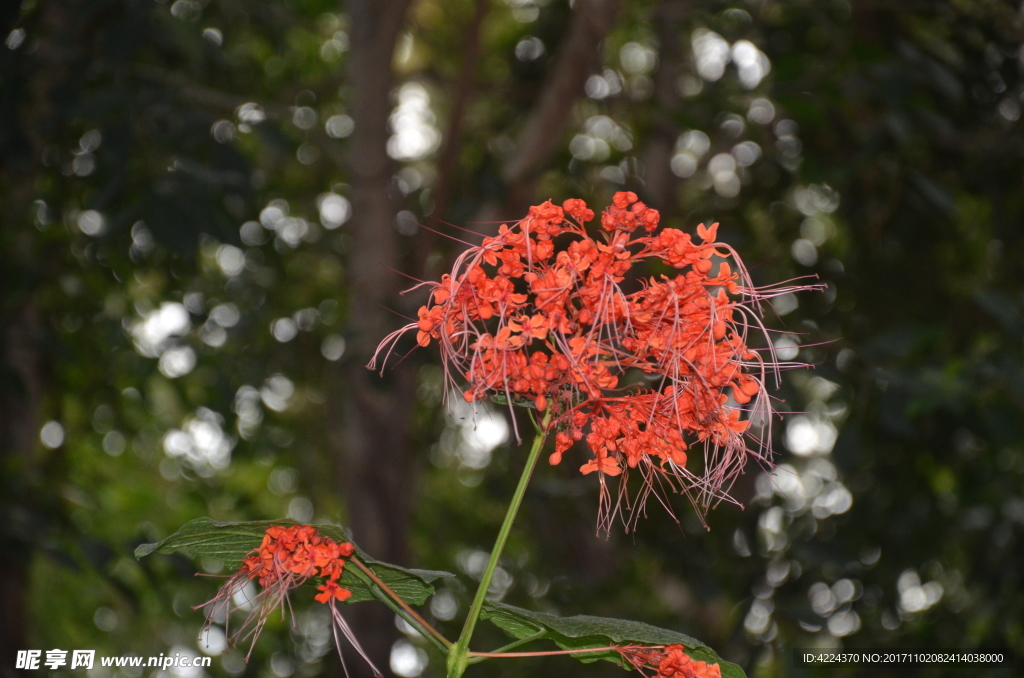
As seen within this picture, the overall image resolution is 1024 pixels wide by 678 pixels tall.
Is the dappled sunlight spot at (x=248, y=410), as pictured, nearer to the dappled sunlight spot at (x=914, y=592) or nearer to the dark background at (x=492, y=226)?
the dark background at (x=492, y=226)

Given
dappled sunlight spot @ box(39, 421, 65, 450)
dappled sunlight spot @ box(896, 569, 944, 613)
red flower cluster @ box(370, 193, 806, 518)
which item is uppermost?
red flower cluster @ box(370, 193, 806, 518)

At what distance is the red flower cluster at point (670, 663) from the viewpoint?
27.4 inches

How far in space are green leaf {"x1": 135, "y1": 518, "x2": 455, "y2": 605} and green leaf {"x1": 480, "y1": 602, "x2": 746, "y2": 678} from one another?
0.24ft

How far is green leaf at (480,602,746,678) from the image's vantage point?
2.28 feet

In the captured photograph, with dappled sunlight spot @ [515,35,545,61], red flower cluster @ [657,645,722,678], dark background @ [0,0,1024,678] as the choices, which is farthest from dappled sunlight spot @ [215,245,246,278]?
red flower cluster @ [657,645,722,678]

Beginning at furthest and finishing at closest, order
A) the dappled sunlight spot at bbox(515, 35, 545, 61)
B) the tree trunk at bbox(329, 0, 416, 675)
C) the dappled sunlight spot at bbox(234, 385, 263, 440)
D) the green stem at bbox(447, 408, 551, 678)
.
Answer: the dappled sunlight spot at bbox(515, 35, 545, 61) < the dappled sunlight spot at bbox(234, 385, 263, 440) < the tree trunk at bbox(329, 0, 416, 675) < the green stem at bbox(447, 408, 551, 678)

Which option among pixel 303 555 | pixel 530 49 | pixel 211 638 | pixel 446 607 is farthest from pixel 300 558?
pixel 530 49

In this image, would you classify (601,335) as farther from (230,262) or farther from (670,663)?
(230,262)

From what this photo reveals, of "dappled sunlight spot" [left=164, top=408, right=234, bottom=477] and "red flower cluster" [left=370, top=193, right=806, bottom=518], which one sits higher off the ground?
"red flower cluster" [left=370, top=193, right=806, bottom=518]

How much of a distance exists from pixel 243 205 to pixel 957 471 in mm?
2702

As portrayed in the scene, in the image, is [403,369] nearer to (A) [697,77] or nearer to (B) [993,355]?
(B) [993,355]

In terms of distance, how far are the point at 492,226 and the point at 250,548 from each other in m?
1.80

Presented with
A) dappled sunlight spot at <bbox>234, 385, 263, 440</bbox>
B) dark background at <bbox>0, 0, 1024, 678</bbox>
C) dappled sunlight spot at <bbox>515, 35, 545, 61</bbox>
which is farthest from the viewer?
dappled sunlight spot at <bbox>515, 35, 545, 61</bbox>

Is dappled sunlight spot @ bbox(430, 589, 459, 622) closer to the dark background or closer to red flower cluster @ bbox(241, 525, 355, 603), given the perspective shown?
the dark background
